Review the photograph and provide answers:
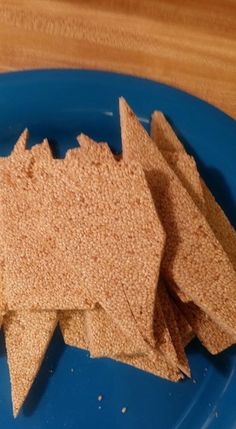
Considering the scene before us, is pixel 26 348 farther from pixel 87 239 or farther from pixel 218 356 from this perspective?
pixel 218 356

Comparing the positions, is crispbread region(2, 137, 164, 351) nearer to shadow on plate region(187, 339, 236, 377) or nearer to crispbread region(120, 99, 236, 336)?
crispbread region(120, 99, 236, 336)

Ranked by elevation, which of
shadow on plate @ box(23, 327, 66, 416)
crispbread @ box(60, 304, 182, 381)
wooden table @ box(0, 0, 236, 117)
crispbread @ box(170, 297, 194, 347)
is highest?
wooden table @ box(0, 0, 236, 117)

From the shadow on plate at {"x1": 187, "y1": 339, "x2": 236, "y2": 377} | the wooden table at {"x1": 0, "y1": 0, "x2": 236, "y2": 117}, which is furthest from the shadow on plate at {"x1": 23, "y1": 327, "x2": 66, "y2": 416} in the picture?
the wooden table at {"x1": 0, "y1": 0, "x2": 236, "y2": 117}

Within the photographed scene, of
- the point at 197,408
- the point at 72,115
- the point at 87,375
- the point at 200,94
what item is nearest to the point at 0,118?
the point at 72,115

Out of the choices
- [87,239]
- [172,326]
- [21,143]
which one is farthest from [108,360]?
[21,143]

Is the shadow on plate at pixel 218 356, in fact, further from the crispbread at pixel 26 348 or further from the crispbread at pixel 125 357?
the crispbread at pixel 26 348
